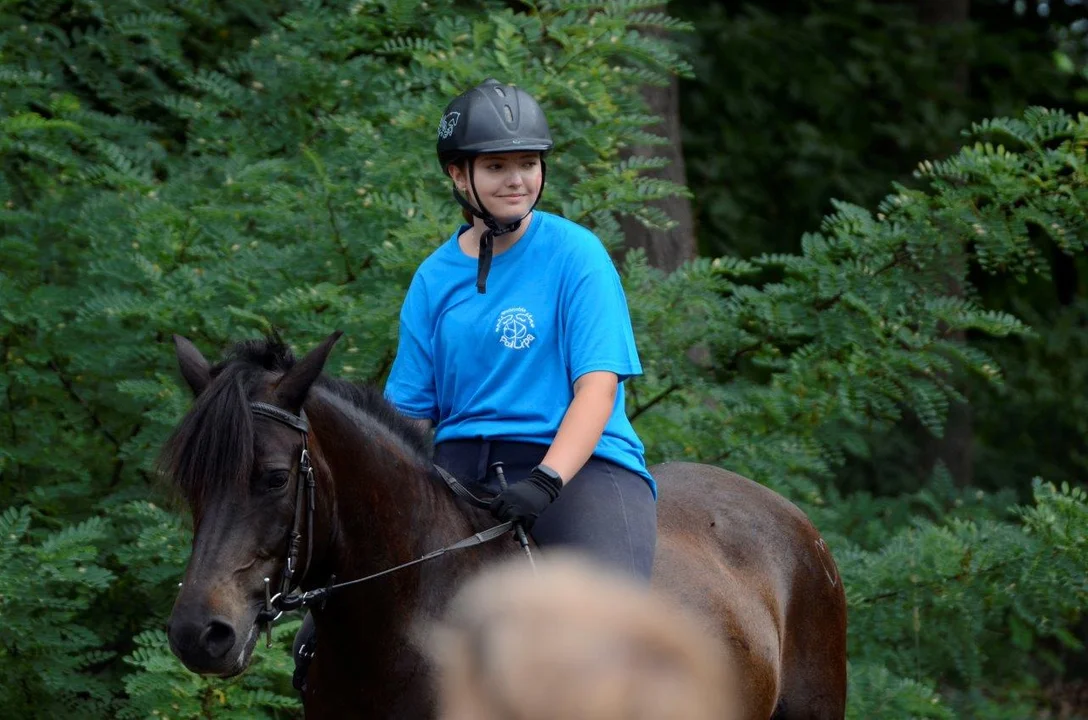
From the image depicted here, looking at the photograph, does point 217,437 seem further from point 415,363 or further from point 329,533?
point 415,363

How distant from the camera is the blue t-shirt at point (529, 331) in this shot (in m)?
3.88

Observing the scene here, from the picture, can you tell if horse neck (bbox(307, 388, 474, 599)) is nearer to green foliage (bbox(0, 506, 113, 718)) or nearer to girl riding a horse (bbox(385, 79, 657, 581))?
girl riding a horse (bbox(385, 79, 657, 581))

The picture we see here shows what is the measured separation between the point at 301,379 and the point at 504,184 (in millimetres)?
834

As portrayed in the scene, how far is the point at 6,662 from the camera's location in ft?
18.2

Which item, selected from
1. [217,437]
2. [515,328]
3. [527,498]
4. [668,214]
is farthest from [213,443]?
[668,214]

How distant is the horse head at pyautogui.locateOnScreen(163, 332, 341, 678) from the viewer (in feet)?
10.6

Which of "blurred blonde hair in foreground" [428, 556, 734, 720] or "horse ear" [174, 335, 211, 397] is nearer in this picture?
"blurred blonde hair in foreground" [428, 556, 734, 720]

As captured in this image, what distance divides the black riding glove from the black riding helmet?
0.58 m

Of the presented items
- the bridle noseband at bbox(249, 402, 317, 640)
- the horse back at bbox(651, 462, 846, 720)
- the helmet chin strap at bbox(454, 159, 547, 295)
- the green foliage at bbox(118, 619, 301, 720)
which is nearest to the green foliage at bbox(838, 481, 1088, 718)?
the horse back at bbox(651, 462, 846, 720)

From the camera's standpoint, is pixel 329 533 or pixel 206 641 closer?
pixel 206 641

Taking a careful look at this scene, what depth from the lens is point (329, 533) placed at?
3.59 m

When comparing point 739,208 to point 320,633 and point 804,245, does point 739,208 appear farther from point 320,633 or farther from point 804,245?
point 320,633

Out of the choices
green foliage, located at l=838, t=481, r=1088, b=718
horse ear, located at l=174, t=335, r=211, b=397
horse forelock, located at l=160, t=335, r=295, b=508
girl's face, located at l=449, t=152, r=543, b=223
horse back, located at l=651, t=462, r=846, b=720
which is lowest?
green foliage, located at l=838, t=481, r=1088, b=718

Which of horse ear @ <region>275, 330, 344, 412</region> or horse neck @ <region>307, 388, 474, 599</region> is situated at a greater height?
horse ear @ <region>275, 330, 344, 412</region>
